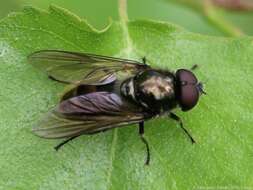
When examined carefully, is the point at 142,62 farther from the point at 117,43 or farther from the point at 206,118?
the point at 206,118

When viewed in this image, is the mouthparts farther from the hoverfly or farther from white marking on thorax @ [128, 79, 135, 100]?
white marking on thorax @ [128, 79, 135, 100]

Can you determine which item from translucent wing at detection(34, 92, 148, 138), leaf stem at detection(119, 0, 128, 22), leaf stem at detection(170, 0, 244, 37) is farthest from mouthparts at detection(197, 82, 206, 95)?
leaf stem at detection(170, 0, 244, 37)

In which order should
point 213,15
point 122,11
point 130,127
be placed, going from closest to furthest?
point 130,127 → point 122,11 → point 213,15

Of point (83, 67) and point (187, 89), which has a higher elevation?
point (83, 67)

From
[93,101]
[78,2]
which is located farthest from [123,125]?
[78,2]

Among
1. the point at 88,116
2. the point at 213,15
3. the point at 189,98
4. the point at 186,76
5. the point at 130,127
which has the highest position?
the point at 213,15

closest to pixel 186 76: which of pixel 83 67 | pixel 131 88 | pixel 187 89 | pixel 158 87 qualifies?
pixel 187 89

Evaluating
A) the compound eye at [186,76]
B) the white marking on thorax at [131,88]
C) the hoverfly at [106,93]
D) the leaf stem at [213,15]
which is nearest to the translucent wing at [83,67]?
Result: the hoverfly at [106,93]

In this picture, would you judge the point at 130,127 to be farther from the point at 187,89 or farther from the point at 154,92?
the point at 187,89
